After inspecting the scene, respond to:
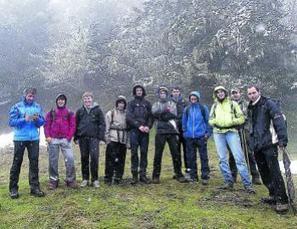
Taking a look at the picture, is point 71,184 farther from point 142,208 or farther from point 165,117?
point 165,117

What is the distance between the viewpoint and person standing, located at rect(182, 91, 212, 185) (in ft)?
35.6

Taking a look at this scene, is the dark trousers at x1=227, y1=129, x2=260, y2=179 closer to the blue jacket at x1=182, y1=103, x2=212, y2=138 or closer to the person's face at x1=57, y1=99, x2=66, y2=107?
the blue jacket at x1=182, y1=103, x2=212, y2=138

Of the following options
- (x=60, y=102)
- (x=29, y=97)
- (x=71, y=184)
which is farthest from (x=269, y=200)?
(x=29, y=97)

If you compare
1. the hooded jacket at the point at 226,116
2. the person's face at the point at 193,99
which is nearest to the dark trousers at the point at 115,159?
the person's face at the point at 193,99

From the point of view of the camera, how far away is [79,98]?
1026 inches

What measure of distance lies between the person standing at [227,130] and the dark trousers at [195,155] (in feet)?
2.52

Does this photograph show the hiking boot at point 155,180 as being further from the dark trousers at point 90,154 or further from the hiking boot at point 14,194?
the hiking boot at point 14,194

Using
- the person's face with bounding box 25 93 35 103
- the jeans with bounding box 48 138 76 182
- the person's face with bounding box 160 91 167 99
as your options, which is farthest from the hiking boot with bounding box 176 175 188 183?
the person's face with bounding box 25 93 35 103

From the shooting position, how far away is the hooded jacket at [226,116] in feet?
32.4

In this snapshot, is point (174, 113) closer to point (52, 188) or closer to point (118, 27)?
point (52, 188)

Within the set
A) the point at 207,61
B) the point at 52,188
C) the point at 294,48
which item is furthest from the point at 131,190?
the point at 294,48

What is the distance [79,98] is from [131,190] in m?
16.7

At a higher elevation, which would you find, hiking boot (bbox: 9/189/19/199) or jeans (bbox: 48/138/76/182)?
jeans (bbox: 48/138/76/182)

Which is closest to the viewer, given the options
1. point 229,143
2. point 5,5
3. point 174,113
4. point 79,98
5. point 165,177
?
point 229,143
